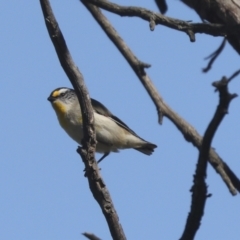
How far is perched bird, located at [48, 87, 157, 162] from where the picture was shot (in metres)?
8.95

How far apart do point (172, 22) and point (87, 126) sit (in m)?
1.00

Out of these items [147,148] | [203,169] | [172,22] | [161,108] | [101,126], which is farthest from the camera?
[147,148]

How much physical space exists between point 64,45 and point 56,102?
19.5 ft

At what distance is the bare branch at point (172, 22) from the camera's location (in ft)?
14.7

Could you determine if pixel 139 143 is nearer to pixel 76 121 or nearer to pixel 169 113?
pixel 76 121

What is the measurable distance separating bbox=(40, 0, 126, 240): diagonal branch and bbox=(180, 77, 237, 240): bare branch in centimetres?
99

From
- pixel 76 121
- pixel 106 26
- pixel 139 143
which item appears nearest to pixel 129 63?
pixel 106 26

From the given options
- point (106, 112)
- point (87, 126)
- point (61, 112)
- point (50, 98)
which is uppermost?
point (50, 98)

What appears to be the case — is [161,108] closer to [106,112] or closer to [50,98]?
[106,112]

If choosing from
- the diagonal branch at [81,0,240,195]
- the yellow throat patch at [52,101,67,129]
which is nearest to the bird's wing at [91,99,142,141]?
the yellow throat patch at [52,101,67,129]

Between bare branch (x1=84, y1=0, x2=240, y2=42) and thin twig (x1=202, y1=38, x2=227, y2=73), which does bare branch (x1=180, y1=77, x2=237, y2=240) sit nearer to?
bare branch (x1=84, y1=0, x2=240, y2=42)

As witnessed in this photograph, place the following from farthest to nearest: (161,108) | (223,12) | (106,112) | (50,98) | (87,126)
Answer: (50,98) < (106,112) < (161,108) < (223,12) < (87,126)

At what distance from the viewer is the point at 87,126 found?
13.9 ft

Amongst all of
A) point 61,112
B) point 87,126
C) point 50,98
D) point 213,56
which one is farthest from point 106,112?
point 87,126
